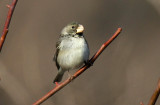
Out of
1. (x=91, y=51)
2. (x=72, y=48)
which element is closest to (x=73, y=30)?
(x=72, y=48)

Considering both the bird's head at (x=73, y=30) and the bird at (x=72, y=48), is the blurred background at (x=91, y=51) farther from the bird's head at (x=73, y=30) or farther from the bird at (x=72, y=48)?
the bird's head at (x=73, y=30)

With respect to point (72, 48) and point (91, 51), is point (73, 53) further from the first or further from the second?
point (91, 51)

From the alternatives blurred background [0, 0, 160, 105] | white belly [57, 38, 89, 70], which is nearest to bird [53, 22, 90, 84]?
white belly [57, 38, 89, 70]

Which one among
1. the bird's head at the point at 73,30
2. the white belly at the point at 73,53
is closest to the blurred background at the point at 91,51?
the white belly at the point at 73,53

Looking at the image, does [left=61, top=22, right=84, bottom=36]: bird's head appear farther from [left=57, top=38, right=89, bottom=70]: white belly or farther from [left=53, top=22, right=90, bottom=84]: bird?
[left=57, top=38, right=89, bottom=70]: white belly

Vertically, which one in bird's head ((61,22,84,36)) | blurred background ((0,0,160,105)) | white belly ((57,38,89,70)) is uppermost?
bird's head ((61,22,84,36))
